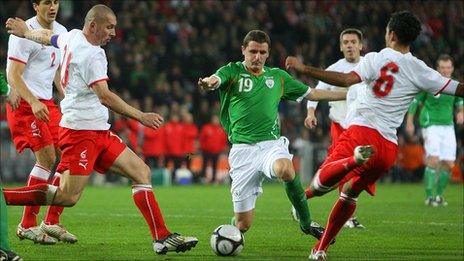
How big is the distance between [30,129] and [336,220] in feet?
11.8

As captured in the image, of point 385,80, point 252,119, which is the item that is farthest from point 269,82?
point 385,80

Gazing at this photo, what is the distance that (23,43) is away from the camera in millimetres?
10438

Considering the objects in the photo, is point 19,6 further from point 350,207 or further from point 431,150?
point 350,207

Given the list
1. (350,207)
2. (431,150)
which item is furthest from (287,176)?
(431,150)

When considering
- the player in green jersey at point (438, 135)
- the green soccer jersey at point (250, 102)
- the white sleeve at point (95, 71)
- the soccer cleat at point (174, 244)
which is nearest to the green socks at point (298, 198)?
the green soccer jersey at point (250, 102)

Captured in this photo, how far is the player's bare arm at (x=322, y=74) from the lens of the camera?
8203 millimetres

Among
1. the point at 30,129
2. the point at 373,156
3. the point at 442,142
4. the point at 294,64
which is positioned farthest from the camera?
the point at 442,142

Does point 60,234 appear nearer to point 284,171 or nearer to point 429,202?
point 284,171

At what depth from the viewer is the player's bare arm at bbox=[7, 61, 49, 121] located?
9.14 metres

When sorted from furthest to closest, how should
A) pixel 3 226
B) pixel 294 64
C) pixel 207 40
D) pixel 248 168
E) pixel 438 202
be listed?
pixel 207 40 < pixel 438 202 < pixel 248 168 < pixel 294 64 < pixel 3 226

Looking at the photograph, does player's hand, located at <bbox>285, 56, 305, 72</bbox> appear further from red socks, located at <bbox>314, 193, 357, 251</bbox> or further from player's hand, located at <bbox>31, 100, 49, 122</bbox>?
Answer: player's hand, located at <bbox>31, 100, 49, 122</bbox>

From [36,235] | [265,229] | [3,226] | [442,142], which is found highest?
[3,226]

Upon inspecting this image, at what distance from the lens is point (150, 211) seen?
9.44m

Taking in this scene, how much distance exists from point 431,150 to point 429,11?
15919 millimetres
